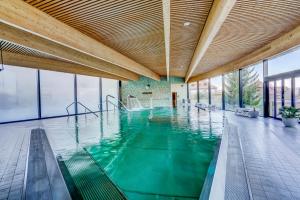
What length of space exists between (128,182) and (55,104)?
960 cm

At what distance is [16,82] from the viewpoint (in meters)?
8.85

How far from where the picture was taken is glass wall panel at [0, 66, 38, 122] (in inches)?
327

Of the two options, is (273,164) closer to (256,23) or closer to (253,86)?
(256,23)

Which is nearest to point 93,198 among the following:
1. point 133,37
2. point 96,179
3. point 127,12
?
point 96,179

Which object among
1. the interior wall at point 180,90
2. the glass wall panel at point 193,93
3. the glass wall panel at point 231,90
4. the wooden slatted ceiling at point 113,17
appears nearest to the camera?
the wooden slatted ceiling at point 113,17

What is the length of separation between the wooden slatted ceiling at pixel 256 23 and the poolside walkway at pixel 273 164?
2998 millimetres

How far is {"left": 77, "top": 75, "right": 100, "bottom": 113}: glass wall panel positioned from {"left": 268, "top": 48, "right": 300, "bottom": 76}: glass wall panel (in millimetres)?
11157

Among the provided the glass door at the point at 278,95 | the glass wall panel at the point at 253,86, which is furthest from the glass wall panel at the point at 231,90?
the glass door at the point at 278,95

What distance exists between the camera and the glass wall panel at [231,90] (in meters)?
11.5

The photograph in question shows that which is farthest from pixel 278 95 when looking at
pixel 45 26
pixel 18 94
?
pixel 18 94

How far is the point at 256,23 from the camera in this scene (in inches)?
181

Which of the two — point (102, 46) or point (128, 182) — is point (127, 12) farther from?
point (128, 182)

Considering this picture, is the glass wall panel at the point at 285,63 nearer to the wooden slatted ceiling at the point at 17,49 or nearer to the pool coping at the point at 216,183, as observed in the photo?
the pool coping at the point at 216,183

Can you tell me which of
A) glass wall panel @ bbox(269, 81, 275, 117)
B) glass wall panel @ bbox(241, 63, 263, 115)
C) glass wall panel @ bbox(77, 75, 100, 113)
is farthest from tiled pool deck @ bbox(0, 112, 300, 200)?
Result: glass wall panel @ bbox(77, 75, 100, 113)
